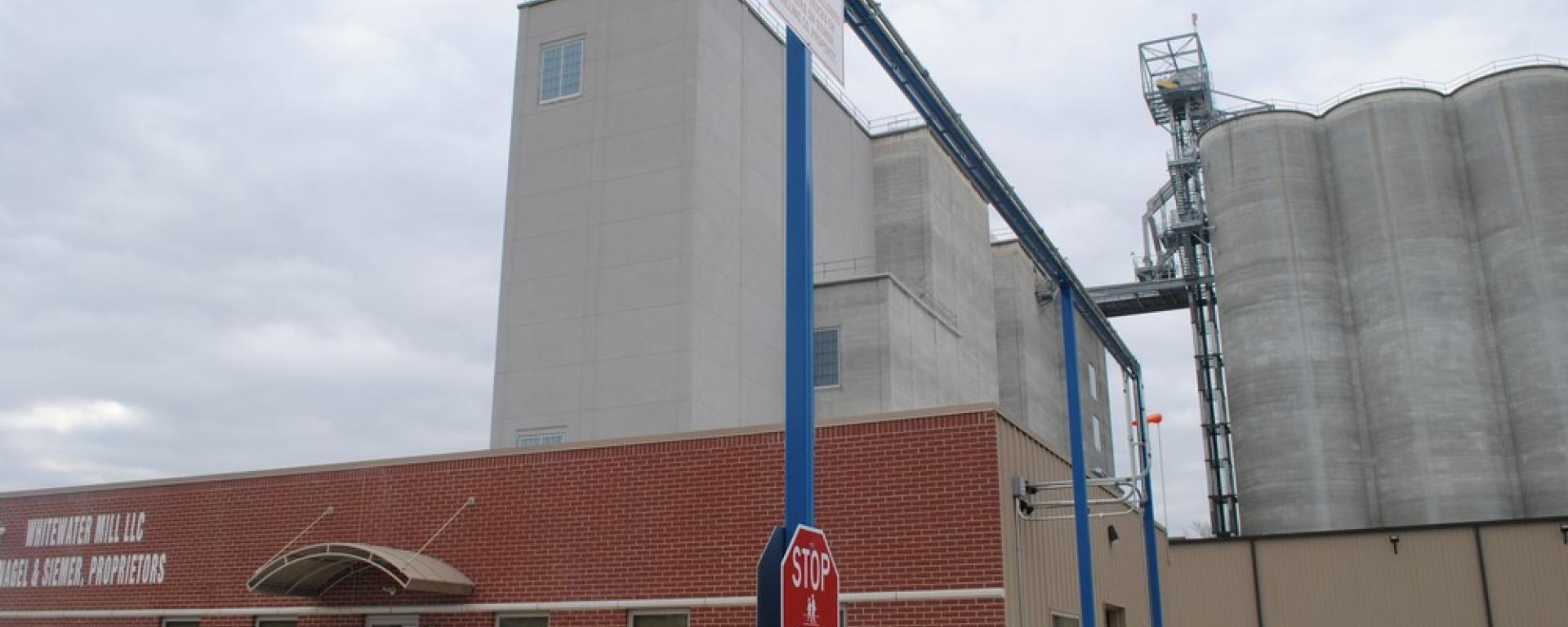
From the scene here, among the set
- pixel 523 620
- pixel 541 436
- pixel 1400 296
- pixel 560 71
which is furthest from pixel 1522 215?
pixel 523 620

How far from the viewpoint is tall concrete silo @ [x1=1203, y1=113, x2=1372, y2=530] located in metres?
48.2

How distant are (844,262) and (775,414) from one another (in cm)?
869

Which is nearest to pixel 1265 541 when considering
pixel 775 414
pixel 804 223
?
pixel 775 414

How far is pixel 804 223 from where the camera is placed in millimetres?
11461

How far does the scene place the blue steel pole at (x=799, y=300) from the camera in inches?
420

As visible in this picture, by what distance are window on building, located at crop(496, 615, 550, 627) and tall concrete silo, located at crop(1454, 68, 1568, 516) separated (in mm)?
37403

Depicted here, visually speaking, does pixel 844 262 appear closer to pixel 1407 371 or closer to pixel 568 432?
pixel 568 432

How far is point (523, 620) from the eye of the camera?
20703 millimetres

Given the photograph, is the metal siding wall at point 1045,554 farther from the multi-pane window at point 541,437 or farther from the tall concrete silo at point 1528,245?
the tall concrete silo at point 1528,245

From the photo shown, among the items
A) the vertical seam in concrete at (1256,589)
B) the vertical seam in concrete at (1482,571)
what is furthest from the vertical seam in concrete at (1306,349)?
the vertical seam in concrete at (1482,571)

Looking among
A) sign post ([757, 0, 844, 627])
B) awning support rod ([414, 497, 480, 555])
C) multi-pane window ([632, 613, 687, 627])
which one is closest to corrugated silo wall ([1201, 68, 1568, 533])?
multi-pane window ([632, 613, 687, 627])

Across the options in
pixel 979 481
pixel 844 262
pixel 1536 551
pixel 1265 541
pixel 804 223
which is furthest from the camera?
pixel 844 262

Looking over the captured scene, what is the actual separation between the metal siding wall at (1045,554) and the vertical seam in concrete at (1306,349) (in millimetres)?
25735

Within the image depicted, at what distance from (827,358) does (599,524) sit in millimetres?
20342
